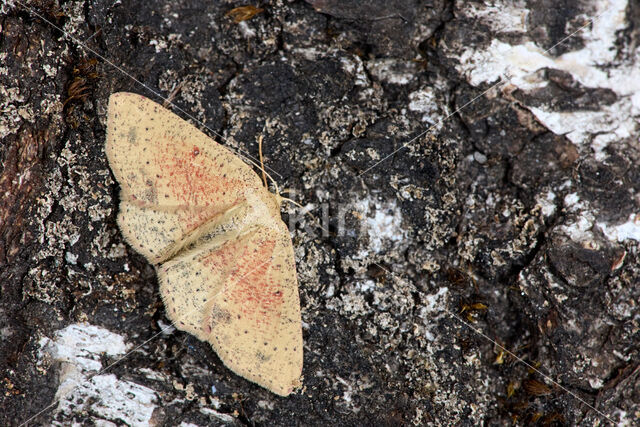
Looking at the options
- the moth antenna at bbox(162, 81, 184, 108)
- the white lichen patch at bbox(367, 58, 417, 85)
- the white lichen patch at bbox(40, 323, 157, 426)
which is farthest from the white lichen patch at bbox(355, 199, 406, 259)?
the white lichen patch at bbox(40, 323, 157, 426)

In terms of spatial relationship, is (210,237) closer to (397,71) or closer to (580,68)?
(397,71)

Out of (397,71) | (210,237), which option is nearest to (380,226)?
(397,71)

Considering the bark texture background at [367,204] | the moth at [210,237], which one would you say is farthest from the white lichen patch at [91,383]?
the moth at [210,237]

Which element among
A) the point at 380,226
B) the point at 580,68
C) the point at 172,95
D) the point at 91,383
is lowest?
the point at 91,383

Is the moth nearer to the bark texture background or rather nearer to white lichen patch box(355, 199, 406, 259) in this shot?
the bark texture background

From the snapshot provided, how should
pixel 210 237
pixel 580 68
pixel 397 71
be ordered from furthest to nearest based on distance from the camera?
pixel 210 237 < pixel 397 71 < pixel 580 68

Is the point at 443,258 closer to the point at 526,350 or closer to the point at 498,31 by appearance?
the point at 526,350

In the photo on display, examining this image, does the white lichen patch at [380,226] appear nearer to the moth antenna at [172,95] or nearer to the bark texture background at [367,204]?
the bark texture background at [367,204]

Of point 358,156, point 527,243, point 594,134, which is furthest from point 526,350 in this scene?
point 358,156
